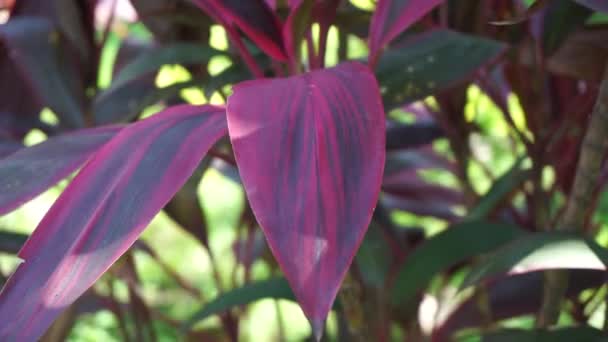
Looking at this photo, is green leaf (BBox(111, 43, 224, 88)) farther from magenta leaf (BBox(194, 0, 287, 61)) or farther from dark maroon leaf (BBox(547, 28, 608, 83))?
dark maroon leaf (BBox(547, 28, 608, 83))

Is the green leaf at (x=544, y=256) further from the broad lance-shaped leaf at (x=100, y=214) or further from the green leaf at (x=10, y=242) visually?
the green leaf at (x=10, y=242)

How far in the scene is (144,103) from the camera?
2.35 feet

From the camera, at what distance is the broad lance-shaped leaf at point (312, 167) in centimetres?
36

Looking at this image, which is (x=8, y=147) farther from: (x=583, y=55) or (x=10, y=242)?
(x=583, y=55)

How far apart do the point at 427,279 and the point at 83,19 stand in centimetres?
49

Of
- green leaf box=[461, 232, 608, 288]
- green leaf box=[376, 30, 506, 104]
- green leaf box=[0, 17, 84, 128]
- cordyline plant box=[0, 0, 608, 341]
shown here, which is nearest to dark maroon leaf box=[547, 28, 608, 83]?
cordyline plant box=[0, 0, 608, 341]

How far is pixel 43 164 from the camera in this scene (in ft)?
1.69

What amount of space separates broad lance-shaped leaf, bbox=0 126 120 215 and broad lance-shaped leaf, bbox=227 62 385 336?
0.13 metres

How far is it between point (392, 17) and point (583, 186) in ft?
0.68

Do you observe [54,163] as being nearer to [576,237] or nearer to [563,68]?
[576,237]

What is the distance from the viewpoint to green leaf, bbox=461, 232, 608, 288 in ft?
1.71

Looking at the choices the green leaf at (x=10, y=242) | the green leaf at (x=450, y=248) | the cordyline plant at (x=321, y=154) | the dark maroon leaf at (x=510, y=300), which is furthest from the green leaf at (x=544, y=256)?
the green leaf at (x=10, y=242)

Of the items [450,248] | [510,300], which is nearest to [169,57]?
[450,248]

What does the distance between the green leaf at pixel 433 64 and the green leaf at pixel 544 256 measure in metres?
0.14
